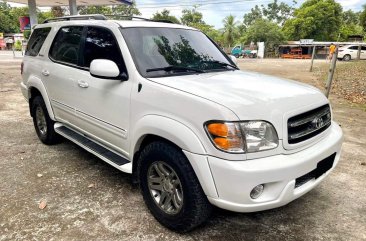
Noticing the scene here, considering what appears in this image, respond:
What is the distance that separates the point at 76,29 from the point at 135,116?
6.04 ft

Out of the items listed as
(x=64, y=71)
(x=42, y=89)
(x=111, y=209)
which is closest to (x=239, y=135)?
(x=111, y=209)

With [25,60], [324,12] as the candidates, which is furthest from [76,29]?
[324,12]

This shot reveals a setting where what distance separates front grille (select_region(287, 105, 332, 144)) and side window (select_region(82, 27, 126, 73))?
5.58 feet

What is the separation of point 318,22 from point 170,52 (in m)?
66.4

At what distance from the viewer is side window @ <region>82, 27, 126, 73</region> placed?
3354 millimetres

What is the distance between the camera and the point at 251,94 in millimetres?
2648

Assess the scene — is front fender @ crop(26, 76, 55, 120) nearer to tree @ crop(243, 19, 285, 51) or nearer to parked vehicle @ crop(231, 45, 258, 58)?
parked vehicle @ crop(231, 45, 258, 58)

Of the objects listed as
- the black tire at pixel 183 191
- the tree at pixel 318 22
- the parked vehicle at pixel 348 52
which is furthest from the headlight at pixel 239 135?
the tree at pixel 318 22

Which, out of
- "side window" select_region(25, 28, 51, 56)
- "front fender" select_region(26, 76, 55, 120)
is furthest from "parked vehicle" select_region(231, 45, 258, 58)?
"front fender" select_region(26, 76, 55, 120)

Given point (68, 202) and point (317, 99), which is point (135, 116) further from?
point (317, 99)

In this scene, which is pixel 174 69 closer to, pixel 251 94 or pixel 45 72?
pixel 251 94

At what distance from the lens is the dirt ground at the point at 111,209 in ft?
9.48

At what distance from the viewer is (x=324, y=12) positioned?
200 ft

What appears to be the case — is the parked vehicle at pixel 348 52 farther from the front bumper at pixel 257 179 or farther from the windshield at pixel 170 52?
the front bumper at pixel 257 179
